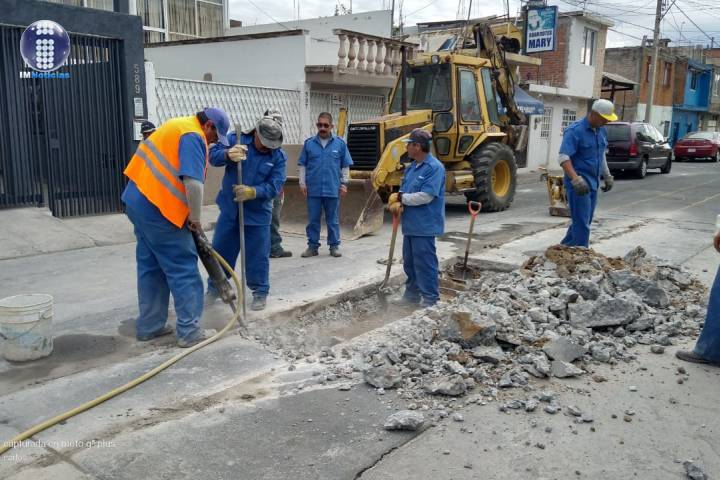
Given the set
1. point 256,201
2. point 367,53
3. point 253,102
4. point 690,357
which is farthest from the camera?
point 367,53

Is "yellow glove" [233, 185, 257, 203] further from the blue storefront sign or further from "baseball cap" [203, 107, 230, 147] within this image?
the blue storefront sign

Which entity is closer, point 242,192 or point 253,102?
point 242,192

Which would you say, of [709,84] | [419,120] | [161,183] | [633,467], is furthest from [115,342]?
[709,84]

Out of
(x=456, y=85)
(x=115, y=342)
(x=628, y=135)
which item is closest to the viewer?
(x=115, y=342)

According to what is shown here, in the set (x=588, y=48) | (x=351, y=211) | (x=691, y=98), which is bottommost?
(x=351, y=211)

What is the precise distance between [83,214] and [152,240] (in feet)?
18.4

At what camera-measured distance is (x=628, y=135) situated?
19.1m

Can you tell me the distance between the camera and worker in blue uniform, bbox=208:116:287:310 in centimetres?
554

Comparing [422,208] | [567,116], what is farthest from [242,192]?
[567,116]

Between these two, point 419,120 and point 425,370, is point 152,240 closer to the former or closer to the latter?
point 425,370

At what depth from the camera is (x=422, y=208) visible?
5.88m

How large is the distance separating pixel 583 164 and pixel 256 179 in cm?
384

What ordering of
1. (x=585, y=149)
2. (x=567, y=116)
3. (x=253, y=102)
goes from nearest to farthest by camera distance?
1. (x=585, y=149)
2. (x=253, y=102)
3. (x=567, y=116)

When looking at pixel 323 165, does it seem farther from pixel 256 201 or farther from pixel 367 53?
pixel 367 53
